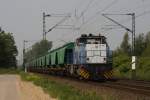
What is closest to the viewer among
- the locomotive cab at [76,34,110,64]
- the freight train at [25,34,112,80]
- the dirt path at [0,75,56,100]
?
the dirt path at [0,75,56,100]

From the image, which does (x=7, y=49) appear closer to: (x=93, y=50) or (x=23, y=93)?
(x=93, y=50)

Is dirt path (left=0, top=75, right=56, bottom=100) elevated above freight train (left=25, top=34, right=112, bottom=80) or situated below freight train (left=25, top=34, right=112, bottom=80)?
below

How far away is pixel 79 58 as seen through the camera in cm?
3353

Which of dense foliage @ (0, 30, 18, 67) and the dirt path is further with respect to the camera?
dense foliage @ (0, 30, 18, 67)

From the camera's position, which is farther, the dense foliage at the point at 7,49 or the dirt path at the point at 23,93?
the dense foliage at the point at 7,49

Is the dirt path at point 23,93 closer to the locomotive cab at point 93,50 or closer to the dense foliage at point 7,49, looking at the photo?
the locomotive cab at point 93,50

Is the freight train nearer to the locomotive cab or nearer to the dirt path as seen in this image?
the locomotive cab

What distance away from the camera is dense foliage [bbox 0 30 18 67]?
113069mm

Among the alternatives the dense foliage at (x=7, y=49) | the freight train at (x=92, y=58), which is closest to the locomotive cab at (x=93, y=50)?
the freight train at (x=92, y=58)

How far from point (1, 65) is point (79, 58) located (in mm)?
82663

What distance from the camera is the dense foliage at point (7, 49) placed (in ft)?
371

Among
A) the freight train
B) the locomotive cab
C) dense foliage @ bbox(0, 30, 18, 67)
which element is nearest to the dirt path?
the freight train

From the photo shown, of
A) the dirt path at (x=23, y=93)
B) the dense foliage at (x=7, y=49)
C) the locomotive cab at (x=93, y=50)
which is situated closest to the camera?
the dirt path at (x=23, y=93)

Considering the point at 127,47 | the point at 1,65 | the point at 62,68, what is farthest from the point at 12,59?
the point at 62,68
